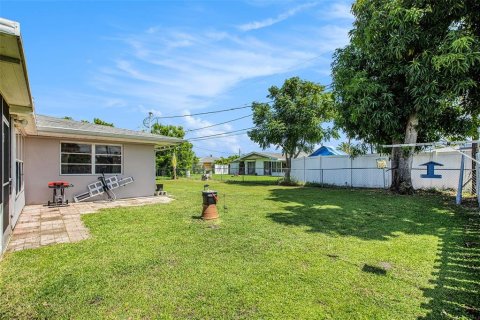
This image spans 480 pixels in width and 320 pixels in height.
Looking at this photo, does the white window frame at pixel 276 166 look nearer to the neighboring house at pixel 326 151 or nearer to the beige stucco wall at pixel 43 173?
the neighboring house at pixel 326 151

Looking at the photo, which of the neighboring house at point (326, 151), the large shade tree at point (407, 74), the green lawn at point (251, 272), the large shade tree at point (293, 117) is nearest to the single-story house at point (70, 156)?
the green lawn at point (251, 272)

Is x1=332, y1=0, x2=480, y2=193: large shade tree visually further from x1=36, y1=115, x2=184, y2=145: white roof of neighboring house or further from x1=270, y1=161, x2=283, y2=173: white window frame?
x1=270, y1=161, x2=283, y2=173: white window frame

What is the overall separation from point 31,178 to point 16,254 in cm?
597

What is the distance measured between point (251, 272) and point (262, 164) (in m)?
37.4

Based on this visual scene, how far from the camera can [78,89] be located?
18.5 meters

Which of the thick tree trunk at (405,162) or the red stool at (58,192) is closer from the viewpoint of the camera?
the red stool at (58,192)

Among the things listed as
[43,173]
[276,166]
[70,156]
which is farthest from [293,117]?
[276,166]

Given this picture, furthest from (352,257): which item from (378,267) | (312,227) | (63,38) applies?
(63,38)

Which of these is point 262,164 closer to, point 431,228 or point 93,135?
point 93,135

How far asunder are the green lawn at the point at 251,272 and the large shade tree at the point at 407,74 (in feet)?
15.9

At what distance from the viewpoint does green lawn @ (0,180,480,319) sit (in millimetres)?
2576

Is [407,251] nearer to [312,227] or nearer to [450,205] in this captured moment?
[312,227]

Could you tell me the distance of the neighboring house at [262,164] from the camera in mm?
38094

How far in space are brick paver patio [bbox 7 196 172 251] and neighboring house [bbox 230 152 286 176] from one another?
99.5 feet
